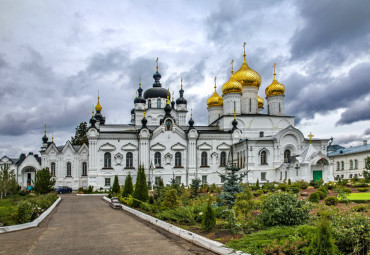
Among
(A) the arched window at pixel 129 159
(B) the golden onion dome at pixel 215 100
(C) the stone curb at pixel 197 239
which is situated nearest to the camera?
(C) the stone curb at pixel 197 239

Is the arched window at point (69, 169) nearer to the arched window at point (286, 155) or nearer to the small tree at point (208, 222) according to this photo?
the arched window at point (286, 155)

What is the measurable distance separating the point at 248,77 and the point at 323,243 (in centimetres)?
4124

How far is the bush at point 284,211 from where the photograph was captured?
424 inches

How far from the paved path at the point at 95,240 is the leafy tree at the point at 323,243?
3.16 m

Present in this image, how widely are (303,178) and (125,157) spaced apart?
19.5 metres

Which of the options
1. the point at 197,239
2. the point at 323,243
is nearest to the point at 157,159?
the point at 197,239

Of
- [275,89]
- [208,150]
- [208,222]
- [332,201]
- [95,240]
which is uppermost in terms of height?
[275,89]

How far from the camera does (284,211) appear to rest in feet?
35.3

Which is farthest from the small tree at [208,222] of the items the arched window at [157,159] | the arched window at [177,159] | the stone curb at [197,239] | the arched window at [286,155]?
the arched window at [286,155]

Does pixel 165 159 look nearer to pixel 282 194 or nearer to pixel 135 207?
pixel 135 207

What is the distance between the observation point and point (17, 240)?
11508 millimetres

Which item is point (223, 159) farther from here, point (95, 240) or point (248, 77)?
point (95, 240)

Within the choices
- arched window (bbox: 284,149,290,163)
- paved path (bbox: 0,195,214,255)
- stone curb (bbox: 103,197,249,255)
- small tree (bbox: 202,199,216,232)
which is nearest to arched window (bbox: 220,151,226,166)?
arched window (bbox: 284,149,290,163)

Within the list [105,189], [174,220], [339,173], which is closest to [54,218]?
[174,220]
